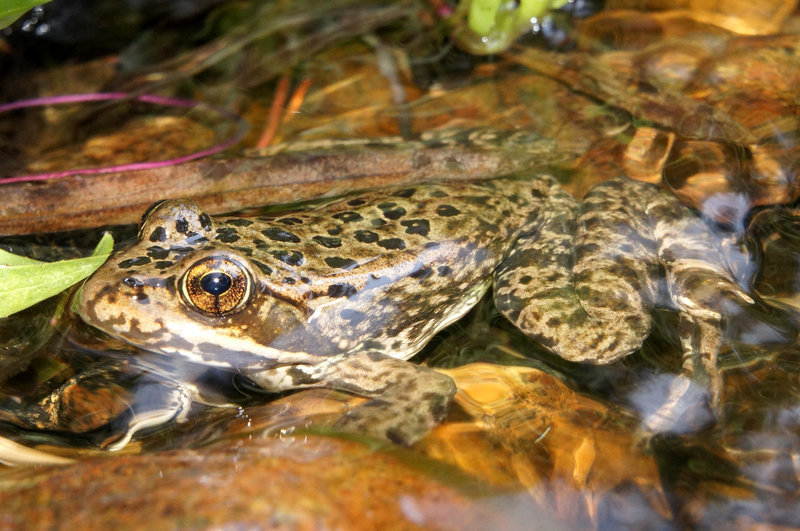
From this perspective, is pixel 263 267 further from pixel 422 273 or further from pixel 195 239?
pixel 422 273

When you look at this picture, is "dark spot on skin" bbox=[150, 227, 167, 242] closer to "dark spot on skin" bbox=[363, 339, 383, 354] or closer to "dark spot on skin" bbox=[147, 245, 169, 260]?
"dark spot on skin" bbox=[147, 245, 169, 260]

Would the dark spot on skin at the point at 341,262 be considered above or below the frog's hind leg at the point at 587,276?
above

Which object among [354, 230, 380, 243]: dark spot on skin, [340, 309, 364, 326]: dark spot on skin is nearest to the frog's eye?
[340, 309, 364, 326]: dark spot on skin

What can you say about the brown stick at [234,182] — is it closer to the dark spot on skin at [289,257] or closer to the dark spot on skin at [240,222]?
the dark spot on skin at [240,222]

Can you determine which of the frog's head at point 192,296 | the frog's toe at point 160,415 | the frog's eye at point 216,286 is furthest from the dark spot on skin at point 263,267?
the frog's toe at point 160,415

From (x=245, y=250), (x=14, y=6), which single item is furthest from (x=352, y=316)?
(x=14, y=6)

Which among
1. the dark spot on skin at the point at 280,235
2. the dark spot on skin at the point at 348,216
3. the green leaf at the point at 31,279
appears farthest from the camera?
the dark spot on skin at the point at 348,216
